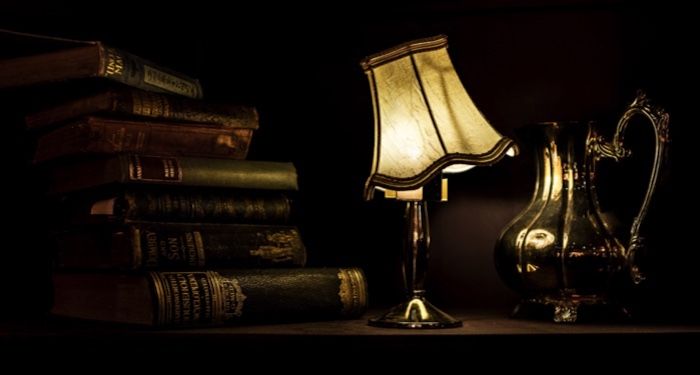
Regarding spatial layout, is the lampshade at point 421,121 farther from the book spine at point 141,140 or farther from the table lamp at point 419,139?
the book spine at point 141,140

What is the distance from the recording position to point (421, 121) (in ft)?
3.56

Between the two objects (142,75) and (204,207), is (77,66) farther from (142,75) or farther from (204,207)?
(204,207)

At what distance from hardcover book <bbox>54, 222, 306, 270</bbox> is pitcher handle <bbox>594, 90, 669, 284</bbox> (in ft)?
1.30

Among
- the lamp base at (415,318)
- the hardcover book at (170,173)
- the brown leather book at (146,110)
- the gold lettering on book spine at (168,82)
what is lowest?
the lamp base at (415,318)

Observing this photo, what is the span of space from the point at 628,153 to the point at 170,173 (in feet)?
1.84

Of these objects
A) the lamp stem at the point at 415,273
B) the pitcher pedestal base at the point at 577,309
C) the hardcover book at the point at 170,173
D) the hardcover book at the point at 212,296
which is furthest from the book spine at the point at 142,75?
the pitcher pedestal base at the point at 577,309

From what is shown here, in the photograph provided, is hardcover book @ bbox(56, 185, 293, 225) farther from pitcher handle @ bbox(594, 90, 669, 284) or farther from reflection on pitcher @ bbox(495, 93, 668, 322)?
pitcher handle @ bbox(594, 90, 669, 284)

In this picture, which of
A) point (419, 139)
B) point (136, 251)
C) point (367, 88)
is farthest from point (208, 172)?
point (367, 88)

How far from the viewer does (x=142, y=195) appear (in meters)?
1.08

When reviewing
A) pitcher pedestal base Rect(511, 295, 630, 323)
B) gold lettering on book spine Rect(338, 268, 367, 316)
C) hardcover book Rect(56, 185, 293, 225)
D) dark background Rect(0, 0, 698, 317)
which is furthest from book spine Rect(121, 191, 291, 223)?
pitcher pedestal base Rect(511, 295, 630, 323)

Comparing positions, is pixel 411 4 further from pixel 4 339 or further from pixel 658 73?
pixel 4 339

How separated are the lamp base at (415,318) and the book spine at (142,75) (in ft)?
1.35

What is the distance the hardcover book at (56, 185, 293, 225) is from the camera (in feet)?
3.53

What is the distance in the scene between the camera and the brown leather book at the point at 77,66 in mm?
1114
